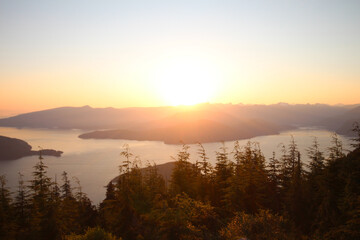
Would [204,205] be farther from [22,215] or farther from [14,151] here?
[14,151]

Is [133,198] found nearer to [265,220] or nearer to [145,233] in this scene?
[145,233]

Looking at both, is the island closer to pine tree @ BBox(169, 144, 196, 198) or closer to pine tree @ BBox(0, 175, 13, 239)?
pine tree @ BBox(0, 175, 13, 239)

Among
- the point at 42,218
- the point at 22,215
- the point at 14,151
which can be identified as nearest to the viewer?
the point at 42,218

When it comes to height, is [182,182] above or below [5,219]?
above

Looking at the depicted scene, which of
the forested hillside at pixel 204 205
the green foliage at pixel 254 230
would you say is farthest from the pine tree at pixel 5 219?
the green foliage at pixel 254 230

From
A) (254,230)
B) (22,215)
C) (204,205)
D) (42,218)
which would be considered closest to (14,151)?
(22,215)

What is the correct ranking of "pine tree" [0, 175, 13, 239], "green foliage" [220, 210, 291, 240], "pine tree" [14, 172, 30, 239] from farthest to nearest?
"pine tree" [14, 172, 30, 239] < "pine tree" [0, 175, 13, 239] < "green foliage" [220, 210, 291, 240]

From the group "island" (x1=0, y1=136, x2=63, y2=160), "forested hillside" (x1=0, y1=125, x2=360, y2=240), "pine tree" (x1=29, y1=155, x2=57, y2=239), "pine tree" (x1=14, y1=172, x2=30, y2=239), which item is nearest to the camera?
"forested hillside" (x1=0, y1=125, x2=360, y2=240)

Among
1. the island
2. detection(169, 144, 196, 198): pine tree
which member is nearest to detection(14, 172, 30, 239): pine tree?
detection(169, 144, 196, 198): pine tree

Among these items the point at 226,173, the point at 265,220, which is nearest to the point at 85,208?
the point at 226,173

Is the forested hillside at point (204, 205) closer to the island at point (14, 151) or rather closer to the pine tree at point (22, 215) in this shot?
the pine tree at point (22, 215)

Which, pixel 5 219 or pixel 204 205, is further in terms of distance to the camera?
pixel 5 219
